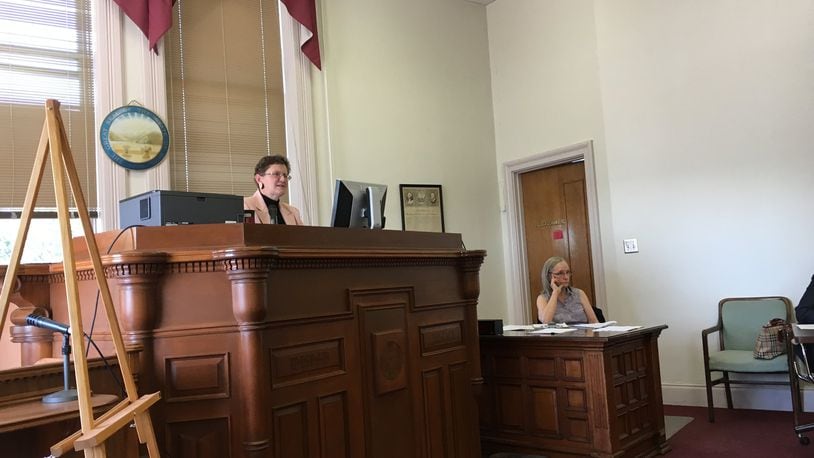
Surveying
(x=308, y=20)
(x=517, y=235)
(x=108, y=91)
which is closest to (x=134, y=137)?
(x=108, y=91)

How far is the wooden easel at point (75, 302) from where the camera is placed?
4.67 ft

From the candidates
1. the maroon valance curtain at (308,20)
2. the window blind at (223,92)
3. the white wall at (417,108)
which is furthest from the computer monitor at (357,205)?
the maroon valance curtain at (308,20)

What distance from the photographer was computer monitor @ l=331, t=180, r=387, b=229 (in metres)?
3.07

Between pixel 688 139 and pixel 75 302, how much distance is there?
4809 millimetres

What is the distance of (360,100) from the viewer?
5723mm

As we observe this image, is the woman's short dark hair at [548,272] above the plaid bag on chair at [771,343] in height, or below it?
above

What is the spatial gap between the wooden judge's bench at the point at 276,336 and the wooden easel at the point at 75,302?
1.25 feet

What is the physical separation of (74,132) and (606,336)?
365cm

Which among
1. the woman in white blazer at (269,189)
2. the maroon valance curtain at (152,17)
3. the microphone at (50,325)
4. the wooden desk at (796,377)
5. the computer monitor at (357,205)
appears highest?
the maroon valance curtain at (152,17)

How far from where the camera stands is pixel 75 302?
4.96ft

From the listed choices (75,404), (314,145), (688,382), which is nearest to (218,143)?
(314,145)

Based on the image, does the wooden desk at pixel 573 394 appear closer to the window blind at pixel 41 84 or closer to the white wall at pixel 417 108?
the white wall at pixel 417 108

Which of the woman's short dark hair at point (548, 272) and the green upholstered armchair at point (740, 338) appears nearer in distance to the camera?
the green upholstered armchair at point (740, 338)

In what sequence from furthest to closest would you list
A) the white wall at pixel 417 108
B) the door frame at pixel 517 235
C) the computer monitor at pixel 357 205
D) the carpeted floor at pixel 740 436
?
the door frame at pixel 517 235
the white wall at pixel 417 108
the carpeted floor at pixel 740 436
the computer monitor at pixel 357 205
